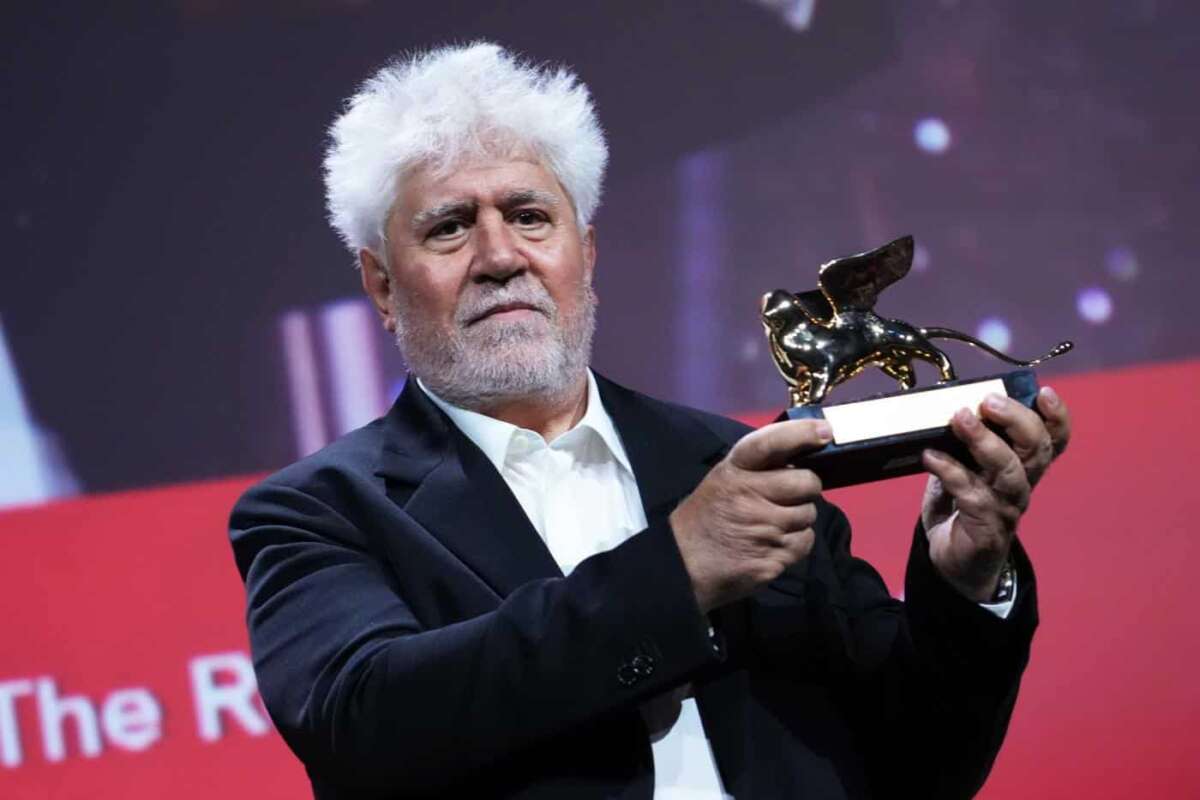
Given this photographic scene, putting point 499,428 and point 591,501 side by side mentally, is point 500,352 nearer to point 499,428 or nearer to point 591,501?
point 499,428

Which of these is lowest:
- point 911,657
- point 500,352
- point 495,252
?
point 911,657

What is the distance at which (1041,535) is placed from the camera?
269 centimetres

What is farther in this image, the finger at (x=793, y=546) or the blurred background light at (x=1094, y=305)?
the blurred background light at (x=1094, y=305)

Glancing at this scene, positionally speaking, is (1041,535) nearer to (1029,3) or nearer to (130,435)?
(1029,3)

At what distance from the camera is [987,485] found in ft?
4.94

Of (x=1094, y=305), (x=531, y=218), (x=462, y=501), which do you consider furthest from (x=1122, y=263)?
(x=462, y=501)

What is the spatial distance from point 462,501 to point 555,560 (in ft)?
0.41

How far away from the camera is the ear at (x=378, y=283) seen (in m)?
2.02

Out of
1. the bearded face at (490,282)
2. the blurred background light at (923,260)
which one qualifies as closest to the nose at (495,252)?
the bearded face at (490,282)

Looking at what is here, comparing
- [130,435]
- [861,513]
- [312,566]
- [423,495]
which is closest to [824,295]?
[423,495]

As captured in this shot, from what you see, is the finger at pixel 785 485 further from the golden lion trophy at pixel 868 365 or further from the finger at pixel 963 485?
the finger at pixel 963 485

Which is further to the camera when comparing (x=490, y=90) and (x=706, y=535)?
(x=490, y=90)

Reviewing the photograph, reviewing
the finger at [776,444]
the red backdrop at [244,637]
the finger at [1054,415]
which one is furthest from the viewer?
the red backdrop at [244,637]

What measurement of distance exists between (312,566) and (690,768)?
0.46 m
